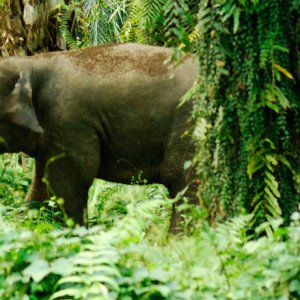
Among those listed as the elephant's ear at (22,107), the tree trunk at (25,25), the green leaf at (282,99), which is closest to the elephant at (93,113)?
the elephant's ear at (22,107)

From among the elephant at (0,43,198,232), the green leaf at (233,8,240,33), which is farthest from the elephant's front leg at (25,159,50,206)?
the green leaf at (233,8,240,33)

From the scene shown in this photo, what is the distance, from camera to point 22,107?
17.8 ft

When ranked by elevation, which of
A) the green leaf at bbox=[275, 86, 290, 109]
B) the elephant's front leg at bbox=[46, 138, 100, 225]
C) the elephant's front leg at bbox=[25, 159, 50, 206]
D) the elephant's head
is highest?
the green leaf at bbox=[275, 86, 290, 109]

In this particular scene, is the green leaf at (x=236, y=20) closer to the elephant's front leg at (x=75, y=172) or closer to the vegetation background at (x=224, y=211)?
the vegetation background at (x=224, y=211)

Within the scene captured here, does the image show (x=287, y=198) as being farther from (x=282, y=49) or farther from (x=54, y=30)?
(x=54, y=30)

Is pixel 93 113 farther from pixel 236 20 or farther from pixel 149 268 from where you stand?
pixel 149 268

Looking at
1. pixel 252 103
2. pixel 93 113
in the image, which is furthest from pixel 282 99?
pixel 93 113

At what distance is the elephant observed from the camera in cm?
550

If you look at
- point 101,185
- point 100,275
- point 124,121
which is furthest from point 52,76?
point 100,275

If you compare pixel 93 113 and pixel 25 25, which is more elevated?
pixel 25 25

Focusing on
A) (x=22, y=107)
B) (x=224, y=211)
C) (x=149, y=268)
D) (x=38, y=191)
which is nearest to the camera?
(x=149, y=268)

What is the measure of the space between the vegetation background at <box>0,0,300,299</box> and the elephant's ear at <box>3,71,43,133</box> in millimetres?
1647

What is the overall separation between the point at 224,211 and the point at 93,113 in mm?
2170

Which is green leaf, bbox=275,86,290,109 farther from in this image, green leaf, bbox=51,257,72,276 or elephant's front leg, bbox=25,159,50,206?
elephant's front leg, bbox=25,159,50,206
